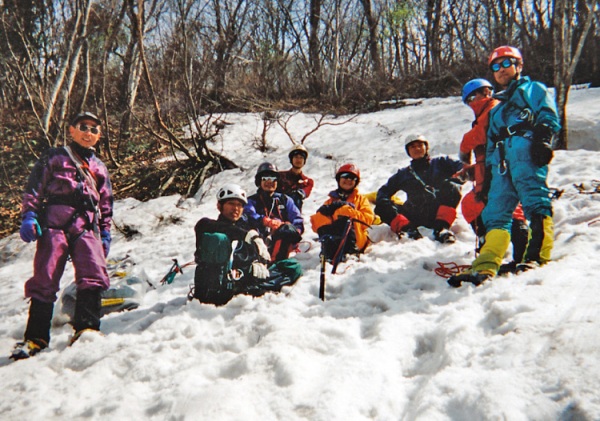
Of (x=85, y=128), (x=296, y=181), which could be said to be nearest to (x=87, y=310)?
(x=85, y=128)

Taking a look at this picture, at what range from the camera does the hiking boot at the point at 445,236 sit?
4.20 m

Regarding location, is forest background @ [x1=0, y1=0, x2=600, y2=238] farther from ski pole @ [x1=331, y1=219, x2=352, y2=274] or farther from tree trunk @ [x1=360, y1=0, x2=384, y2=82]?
ski pole @ [x1=331, y1=219, x2=352, y2=274]

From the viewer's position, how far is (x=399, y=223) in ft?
14.7

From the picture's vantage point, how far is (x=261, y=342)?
8.06 feet

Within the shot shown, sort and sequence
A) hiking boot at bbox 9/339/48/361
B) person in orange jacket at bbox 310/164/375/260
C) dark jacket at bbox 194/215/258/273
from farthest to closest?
person in orange jacket at bbox 310/164/375/260 → dark jacket at bbox 194/215/258/273 → hiking boot at bbox 9/339/48/361

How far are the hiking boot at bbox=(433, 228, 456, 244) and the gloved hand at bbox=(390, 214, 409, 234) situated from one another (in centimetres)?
38

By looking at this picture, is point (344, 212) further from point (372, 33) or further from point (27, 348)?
point (372, 33)

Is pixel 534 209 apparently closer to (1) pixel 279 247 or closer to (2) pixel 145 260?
(1) pixel 279 247

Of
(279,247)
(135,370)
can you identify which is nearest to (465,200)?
(279,247)

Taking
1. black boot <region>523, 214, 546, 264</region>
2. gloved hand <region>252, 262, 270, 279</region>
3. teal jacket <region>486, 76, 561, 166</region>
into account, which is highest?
teal jacket <region>486, 76, 561, 166</region>

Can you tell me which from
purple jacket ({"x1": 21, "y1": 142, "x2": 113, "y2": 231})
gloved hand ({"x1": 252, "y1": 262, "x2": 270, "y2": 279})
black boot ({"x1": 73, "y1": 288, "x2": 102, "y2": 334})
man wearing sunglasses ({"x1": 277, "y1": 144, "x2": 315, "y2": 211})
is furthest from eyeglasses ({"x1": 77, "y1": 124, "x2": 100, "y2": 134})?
man wearing sunglasses ({"x1": 277, "y1": 144, "x2": 315, "y2": 211})

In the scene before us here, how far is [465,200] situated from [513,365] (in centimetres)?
230

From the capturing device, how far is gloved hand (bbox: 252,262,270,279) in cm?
330

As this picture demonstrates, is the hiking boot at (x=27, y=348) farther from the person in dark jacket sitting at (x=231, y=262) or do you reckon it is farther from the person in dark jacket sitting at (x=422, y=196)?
the person in dark jacket sitting at (x=422, y=196)
